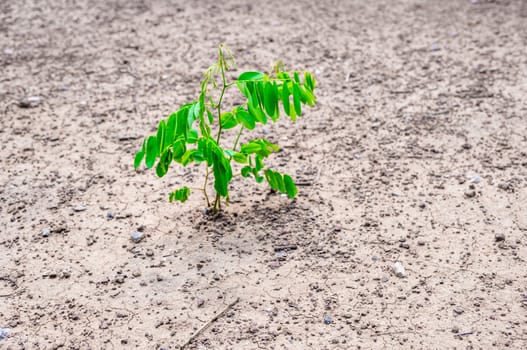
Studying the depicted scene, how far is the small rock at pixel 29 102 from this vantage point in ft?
15.2

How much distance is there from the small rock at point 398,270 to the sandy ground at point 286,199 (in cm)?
2

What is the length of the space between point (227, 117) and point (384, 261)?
100 centimetres

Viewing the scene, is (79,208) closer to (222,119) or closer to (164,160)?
(164,160)

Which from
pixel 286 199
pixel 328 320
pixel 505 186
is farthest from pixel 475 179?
pixel 328 320

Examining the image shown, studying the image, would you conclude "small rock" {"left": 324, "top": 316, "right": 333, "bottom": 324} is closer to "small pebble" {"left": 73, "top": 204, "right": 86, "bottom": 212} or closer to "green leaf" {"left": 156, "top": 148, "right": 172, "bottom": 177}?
"green leaf" {"left": 156, "top": 148, "right": 172, "bottom": 177}

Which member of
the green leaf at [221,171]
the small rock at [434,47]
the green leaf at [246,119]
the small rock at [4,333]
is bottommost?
the small rock at [4,333]

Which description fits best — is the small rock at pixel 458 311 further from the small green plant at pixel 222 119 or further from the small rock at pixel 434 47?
the small rock at pixel 434 47

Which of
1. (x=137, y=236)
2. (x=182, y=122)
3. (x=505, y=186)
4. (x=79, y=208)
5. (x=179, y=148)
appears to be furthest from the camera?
(x=505, y=186)

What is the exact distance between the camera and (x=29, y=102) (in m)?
4.67

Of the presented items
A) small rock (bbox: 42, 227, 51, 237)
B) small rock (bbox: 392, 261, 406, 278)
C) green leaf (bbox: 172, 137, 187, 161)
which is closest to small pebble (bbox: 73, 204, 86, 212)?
small rock (bbox: 42, 227, 51, 237)

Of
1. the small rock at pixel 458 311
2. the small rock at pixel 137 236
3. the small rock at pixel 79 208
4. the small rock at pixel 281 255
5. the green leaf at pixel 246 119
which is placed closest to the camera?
the small rock at pixel 458 311

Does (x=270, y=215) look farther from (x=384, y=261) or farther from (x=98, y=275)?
(x=98, y=275)

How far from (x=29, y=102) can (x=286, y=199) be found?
2094 millimetres

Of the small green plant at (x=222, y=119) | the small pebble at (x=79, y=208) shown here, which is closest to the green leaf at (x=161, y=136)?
the small green plant at (x=222, y=119)
